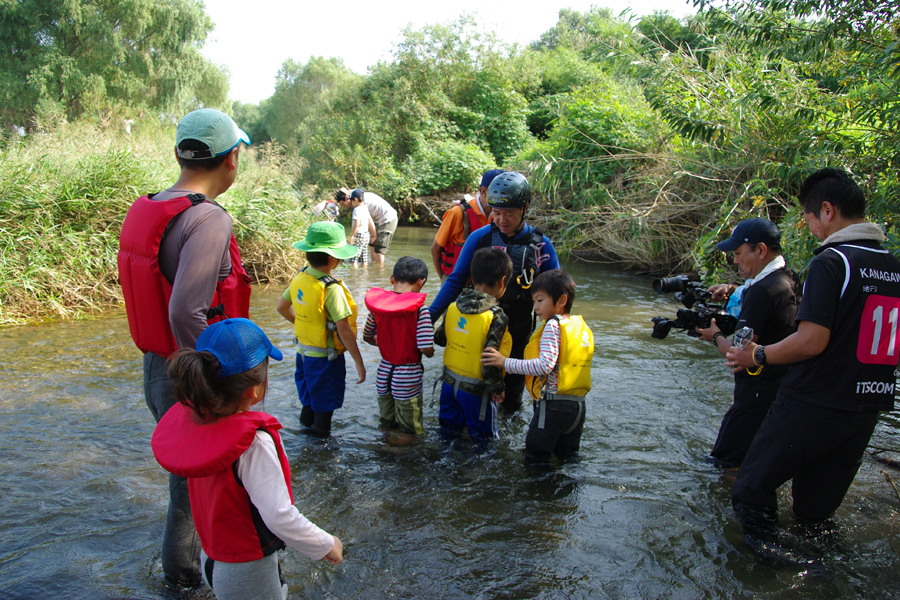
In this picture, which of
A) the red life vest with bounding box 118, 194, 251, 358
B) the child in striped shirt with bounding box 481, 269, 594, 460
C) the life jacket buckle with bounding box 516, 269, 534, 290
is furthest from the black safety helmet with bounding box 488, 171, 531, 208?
the red life vest with bounding box 118, 194, 251, 358

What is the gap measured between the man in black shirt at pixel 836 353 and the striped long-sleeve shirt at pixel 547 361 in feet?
3.81

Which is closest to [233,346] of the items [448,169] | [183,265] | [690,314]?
[183,265]

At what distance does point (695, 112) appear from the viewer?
837cm

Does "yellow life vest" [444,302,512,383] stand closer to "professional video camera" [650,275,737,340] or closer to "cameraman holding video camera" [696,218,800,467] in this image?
"professional video camera" [650,275,737,340]

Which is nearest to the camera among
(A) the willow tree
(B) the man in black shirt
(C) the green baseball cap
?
(C) the green baseball cap

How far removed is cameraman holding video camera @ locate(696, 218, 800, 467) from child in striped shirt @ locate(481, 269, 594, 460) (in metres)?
0.81

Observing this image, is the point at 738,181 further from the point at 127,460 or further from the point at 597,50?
the point at 127,460

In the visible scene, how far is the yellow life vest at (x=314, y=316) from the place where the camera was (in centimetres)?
402

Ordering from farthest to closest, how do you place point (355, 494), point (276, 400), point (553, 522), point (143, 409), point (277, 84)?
1. point (277, 84)
2. point (276, 400)
3. point (143, 409)
4. point (355, 494)
5. point (553, 522)

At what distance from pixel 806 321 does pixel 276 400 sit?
4.43m

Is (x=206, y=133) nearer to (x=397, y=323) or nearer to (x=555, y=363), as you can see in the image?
(x=397, y=323)

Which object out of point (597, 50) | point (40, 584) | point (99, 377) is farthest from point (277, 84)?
point (40, 584)

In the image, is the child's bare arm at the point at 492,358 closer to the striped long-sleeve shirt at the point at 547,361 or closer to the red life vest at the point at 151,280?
the striped long-sleeve shirt at the point at 547,361

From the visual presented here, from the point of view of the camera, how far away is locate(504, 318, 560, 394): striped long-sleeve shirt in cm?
367
